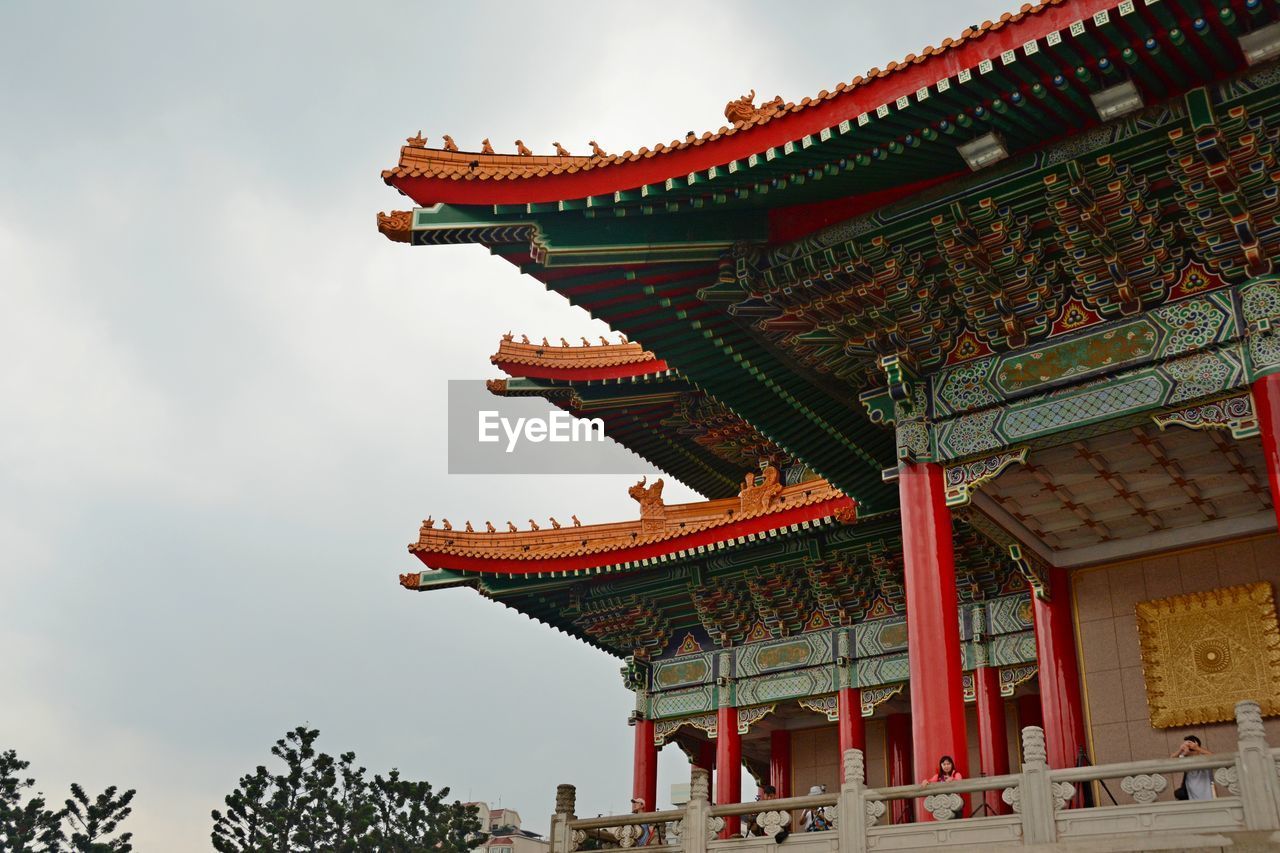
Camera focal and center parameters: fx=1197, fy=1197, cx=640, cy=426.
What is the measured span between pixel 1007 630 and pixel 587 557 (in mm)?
5615

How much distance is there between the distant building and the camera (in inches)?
2176

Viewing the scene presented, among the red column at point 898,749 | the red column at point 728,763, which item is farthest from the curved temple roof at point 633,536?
the red column at point 898,749

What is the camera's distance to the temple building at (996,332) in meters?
Result: 9.21

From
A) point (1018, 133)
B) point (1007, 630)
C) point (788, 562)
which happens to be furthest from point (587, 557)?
point (1018, 133)

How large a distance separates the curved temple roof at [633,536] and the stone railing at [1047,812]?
5576 mm

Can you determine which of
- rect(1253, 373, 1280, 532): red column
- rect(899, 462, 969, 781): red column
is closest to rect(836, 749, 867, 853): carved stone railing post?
rect(899, 462, 969, 781): red column

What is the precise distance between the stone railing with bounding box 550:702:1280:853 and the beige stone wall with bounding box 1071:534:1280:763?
14.5 feet

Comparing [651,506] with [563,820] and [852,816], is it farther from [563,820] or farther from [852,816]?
[852,816]

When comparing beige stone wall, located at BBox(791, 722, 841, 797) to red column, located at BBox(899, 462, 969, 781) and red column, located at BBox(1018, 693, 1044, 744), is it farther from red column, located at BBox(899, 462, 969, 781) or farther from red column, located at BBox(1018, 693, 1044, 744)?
red column, located at BBox(899, 462, 969, 781)

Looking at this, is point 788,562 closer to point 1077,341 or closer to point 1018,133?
point 1077,341

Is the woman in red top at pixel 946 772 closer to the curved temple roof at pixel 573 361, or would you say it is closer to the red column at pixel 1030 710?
the red column at pixel 1030 710

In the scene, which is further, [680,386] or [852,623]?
[680,386]

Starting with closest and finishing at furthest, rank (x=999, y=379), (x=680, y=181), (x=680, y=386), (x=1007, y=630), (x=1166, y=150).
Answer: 1. (x=1166, y=150)
2. (x=680, y=181)
3. (x=999, y=379)
4. (x=1007, y=630)
5. (x=680, y=386)

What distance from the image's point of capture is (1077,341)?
1065cm
